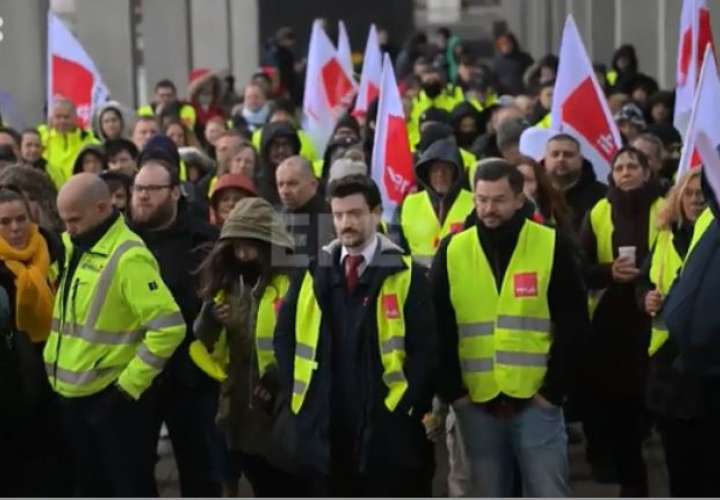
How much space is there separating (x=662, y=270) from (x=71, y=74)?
8.61 meters

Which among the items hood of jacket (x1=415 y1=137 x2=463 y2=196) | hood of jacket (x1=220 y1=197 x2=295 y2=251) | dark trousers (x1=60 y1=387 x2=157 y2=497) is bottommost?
dark trousers (x1=60 y1=387 x2=157 y2=497)

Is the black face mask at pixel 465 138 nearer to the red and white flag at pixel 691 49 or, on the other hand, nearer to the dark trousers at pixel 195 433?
the red and white flag at pixel 691 49

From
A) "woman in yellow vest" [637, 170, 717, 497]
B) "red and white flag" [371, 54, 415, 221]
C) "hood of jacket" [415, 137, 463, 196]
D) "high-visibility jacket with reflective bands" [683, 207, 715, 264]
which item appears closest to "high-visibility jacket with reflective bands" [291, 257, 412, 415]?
"high-visibility jacket with reflective bands" [683, 207, 715, 264]

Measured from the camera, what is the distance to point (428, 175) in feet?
36.5

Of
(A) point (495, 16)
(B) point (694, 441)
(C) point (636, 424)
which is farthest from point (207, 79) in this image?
(A) point (495, 16)

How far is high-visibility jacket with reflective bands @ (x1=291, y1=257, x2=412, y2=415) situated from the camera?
7.79 m

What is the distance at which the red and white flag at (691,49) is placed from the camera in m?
12.5

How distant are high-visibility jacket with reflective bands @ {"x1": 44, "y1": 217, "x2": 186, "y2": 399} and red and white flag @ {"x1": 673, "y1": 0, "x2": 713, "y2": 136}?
487 centimetres

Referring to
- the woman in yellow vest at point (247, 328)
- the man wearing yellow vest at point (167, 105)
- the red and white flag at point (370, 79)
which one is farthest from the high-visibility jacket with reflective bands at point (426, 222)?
the man wearing yellow vest at point (167, 105)

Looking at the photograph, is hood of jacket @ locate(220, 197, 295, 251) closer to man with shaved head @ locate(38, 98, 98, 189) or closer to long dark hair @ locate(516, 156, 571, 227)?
long dark hair @ locate(516, 156, 571, 227)

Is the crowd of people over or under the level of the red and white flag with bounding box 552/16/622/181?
under

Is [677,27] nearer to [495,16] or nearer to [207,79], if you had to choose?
[207,79]

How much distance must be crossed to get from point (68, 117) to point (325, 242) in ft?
21.3

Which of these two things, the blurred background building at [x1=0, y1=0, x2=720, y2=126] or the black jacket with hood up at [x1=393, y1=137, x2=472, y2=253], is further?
the blurred background building at [x1=0, y1=0, x2=720, y2=126]
